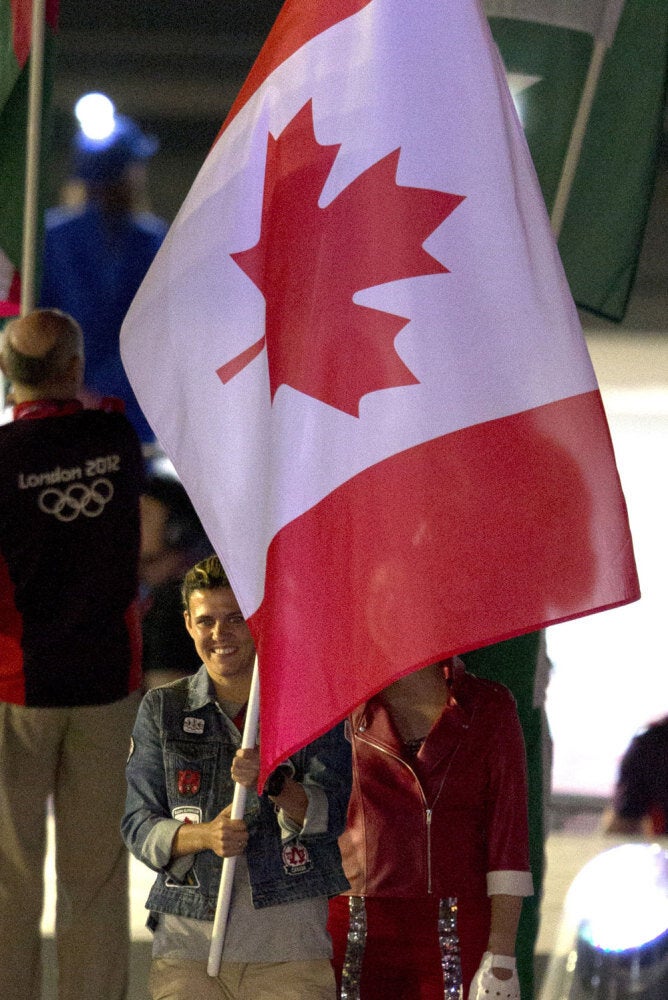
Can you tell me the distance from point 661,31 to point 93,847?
2.52 m

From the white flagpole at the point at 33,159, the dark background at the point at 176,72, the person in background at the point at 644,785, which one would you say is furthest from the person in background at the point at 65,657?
the dark background at the point at 176,72

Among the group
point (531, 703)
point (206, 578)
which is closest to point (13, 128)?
point (206, 578)

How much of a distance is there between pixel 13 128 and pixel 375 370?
219 cm

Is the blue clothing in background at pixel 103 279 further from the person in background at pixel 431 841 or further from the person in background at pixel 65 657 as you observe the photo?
the person in background at pixel 431 841

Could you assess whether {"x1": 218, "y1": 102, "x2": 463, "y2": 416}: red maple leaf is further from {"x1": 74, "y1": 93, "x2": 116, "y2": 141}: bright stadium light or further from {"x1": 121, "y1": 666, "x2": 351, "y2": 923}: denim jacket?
{"x1": 74, "y1": 93, "x2": 116, "y2": 141}: bright stadium light

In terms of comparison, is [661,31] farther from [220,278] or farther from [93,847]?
[93,847]

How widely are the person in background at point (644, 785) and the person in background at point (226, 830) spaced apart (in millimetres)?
1023

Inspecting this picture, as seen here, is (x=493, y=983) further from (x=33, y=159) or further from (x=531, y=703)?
(x=33, y=159)

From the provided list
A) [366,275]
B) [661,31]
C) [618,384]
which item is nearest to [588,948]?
[366,275]

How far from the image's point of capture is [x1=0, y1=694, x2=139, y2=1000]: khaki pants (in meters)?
3.89

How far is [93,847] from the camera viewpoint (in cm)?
396

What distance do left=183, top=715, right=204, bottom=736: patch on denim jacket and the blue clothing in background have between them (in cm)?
163

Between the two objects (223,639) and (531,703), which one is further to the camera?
(531,703)

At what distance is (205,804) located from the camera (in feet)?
10.7
